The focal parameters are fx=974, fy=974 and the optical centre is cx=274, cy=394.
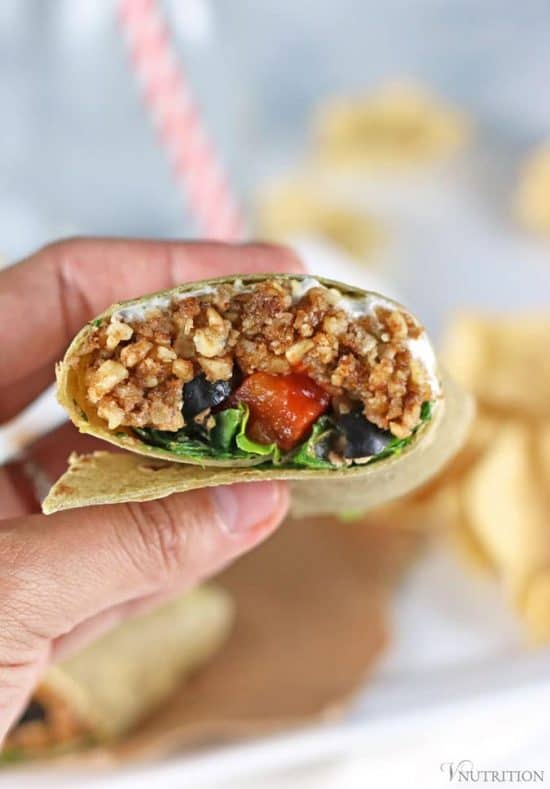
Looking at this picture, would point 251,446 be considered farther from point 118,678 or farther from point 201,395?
point 118,678

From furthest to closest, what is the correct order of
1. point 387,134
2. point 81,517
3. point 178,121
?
point 387,134
point 178,121
point 81,517

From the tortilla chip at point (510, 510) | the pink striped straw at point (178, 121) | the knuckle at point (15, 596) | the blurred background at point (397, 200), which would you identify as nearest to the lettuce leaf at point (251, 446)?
the knuckle at point (15, 596)

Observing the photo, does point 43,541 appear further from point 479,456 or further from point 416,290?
point 416,290

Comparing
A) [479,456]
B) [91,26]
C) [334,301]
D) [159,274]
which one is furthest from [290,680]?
[91,26]

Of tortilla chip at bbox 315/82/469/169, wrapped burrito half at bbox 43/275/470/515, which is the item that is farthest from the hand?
tortilla chip at bbox 315/82/469/169

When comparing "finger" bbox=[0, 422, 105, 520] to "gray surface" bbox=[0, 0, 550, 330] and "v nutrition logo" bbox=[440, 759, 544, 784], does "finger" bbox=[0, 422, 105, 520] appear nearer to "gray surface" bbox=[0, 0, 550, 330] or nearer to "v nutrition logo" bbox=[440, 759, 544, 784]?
"v nutrition logo" bbox=[440, 759, 544, 784]

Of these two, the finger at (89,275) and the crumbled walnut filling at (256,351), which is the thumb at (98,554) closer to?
the crumbled walnut filling at (256,351)

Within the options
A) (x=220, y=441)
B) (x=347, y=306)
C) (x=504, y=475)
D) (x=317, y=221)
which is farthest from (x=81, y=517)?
(x=317, y=221)
